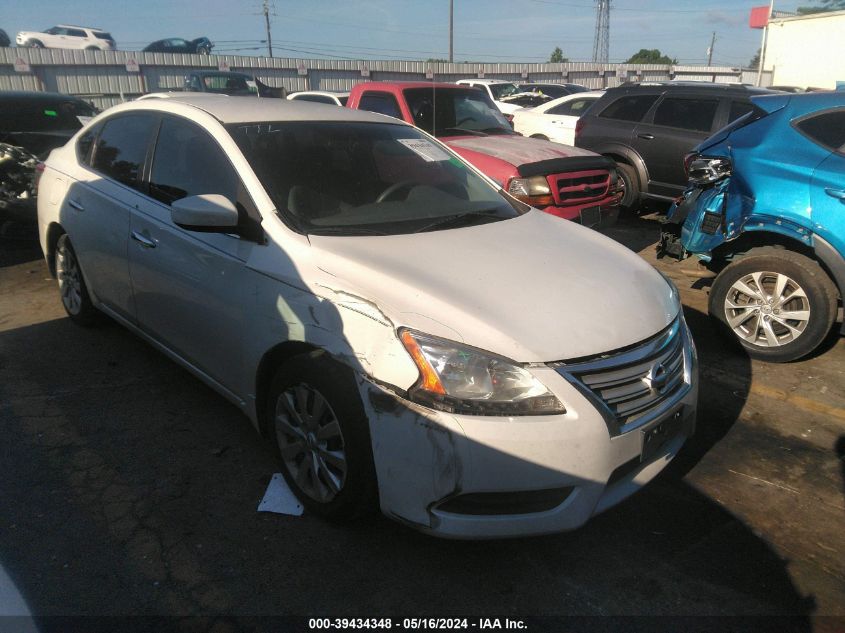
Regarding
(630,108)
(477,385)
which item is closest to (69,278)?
(477,385)

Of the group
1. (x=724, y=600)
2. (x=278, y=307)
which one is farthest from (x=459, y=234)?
(x=724, y=600)

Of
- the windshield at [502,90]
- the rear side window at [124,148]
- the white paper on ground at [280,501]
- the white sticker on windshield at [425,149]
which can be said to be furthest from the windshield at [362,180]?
the windshield at [502,90]

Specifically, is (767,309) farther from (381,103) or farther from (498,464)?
(381,103)

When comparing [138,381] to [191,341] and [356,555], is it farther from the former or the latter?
[356,555]

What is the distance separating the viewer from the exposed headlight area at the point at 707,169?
185 inches

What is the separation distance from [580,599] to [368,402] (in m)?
1.08

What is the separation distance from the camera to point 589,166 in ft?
21.0

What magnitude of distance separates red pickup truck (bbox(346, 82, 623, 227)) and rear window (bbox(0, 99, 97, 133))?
→ 11.4 ft

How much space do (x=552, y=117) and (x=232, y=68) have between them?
2431cm

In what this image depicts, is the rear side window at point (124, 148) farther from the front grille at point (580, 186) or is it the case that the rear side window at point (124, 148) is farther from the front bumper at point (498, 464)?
the front grille at point (580, 186)

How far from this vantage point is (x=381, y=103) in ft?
24.8

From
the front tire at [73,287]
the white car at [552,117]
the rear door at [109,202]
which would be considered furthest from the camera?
the white car at [552,117]

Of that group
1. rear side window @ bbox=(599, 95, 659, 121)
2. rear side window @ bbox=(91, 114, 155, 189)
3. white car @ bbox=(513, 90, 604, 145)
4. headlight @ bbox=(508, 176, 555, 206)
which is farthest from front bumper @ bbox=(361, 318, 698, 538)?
white car @ bbox=(513, 90, 604, 145)

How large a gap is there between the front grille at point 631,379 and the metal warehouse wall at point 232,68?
1967cm
